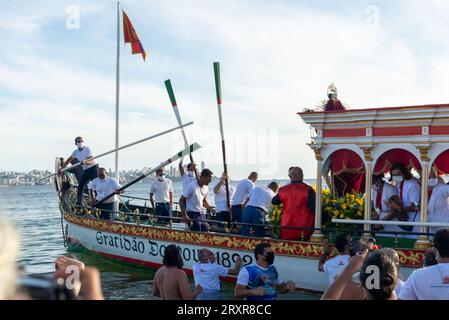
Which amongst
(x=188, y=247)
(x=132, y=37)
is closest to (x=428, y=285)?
(x=188, y=247)

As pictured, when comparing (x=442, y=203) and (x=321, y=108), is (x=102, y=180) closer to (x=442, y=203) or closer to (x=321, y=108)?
(x=321, y=108)

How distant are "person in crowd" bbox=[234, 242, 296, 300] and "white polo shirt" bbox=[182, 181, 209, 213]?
5.46 meters

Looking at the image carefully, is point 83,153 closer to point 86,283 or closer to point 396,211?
point 396,211

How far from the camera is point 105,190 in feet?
48.4

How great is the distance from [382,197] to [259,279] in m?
4.56

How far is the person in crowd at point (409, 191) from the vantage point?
31.7ft

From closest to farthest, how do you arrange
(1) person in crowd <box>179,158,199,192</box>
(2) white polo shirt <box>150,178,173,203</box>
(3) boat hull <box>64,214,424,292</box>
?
1. (3) boat hull <box>64,214,424,292</box>
2. (1) person in crowd <box>179,158,199,192</box>
3. (2) white polo shirt <box>150,178,173,203</box>

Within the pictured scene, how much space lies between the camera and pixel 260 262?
655 centimetres

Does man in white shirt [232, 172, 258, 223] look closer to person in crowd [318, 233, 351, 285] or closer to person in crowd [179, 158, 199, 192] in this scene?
person in crowd [179, 158, 199, 192]

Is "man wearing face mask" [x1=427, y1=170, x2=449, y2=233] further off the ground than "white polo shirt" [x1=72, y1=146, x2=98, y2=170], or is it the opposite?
"white polo shirt" [x1=72, y1=146, x2=98, y2=170]

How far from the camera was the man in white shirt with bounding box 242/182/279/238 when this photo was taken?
11.2 meters

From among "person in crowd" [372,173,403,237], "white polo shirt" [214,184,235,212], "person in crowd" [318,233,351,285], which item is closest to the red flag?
"white polo shirt" [214,184,235,212]

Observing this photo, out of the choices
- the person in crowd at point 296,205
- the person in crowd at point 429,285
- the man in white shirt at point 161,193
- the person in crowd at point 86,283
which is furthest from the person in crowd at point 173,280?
the man in white shirt at point 161,193
